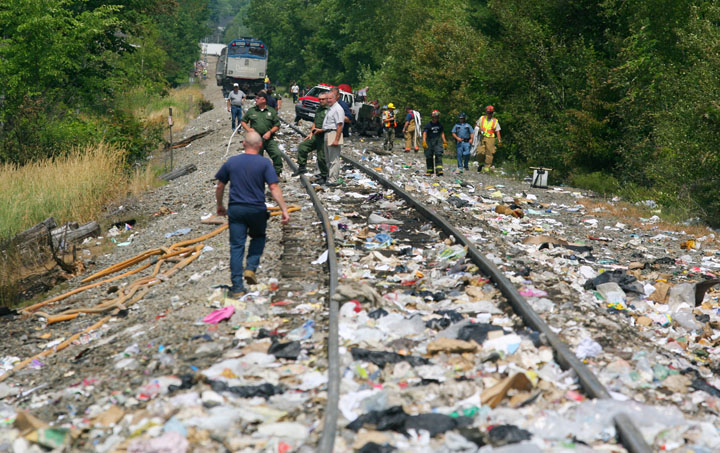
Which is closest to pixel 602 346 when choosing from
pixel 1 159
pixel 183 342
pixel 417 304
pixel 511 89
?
pixel 417 304

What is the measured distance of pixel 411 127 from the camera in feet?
81.5

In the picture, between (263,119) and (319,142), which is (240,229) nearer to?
(263,119)

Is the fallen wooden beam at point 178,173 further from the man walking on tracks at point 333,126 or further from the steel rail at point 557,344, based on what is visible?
the steel rail at point 557,344

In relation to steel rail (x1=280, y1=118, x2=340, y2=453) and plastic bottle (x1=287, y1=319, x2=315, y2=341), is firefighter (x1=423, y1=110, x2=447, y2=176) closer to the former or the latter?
steel rail (x1=280, y1=118, x2=340, y2=453)

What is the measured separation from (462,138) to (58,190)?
1064cm

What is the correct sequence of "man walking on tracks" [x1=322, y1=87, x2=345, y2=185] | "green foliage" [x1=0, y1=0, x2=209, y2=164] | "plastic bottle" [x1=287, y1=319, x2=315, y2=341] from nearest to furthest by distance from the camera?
1. "plastic bottle" [x1=287, y1=319, x2=315, y2=341]
2. "man walking on tracks" [x1=322, y1=87, x2=345, y2=185]
3. "green foliage" [x1=0, y1=0, x2=209, y2=164]

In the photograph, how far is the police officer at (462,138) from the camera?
19.9 meters

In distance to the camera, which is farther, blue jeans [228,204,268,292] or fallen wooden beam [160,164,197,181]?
fallen wooden beam [160,164,197,181]

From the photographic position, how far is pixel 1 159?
711 inches

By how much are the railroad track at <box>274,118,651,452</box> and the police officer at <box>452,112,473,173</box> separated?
842 centimetres

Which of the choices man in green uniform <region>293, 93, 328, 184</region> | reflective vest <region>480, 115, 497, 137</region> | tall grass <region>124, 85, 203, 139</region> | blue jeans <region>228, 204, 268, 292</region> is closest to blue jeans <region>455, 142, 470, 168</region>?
reflective vest <region>480, 115, 497, 137</region>

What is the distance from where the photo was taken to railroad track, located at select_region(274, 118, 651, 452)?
491 cm

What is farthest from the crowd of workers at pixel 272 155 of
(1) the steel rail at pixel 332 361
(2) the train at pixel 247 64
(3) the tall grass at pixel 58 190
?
(2) the train at pixel 247 64

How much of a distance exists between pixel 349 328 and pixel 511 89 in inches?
840
